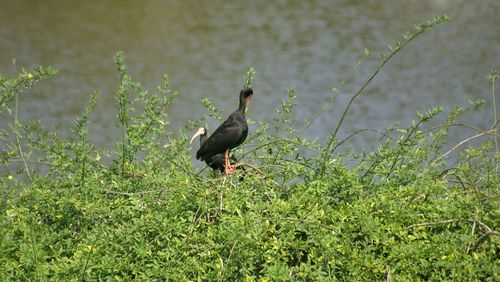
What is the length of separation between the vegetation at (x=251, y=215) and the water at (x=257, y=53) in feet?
14.0

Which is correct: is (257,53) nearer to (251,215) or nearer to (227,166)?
(227,166)

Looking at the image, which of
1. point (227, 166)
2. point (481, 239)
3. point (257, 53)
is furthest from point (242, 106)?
point (257, 53)

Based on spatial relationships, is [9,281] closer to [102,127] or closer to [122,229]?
[122,229]

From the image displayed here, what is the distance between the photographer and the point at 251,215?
3746 millimetres

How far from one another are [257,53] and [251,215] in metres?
10.8

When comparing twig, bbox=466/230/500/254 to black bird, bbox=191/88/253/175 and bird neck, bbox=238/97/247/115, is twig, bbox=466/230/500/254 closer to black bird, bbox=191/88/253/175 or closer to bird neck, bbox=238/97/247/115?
black bird, bbox=191/88/253/175

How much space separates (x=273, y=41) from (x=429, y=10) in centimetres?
321

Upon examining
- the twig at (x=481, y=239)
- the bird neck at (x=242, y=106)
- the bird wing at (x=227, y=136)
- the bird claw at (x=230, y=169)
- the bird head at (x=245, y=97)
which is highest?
the bird head at (x=245, y=97)

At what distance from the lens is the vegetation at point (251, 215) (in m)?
3.68

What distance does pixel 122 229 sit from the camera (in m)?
3.86

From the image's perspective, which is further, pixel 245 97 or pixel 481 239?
pixel 245 97

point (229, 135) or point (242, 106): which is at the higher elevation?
point (242, 106)

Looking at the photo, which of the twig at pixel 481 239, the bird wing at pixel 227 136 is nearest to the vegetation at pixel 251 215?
the twig at pixel 481 239

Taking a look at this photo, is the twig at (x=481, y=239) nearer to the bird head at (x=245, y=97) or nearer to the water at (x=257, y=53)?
the bird head at (x=245, y=97)
